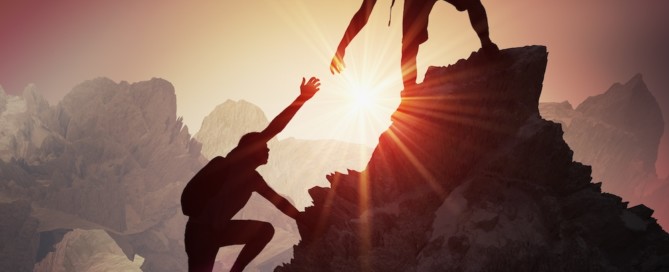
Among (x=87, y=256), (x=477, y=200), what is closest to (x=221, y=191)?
(x=477, y=200)

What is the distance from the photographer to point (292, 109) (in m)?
5.41

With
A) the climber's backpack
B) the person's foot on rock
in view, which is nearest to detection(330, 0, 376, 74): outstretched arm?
the person's foot on rock

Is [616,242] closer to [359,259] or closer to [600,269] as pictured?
[600,269]

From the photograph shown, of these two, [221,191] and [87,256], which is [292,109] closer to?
[221,191]

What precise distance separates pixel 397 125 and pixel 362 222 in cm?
194

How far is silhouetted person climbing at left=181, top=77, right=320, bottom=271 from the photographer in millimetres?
5375

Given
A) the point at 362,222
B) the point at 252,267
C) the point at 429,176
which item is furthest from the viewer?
the point at 252,267

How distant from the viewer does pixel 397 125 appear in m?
7.18

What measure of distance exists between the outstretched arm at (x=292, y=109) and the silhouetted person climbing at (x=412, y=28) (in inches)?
50.2

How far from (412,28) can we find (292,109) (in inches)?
123

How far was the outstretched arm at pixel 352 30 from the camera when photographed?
6.52 metres

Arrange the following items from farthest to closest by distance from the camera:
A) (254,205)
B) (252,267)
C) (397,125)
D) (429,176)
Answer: (254,205)
(252,267)
(397,125)
(429,176)

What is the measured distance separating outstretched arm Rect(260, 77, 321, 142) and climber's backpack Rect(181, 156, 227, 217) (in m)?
0.81

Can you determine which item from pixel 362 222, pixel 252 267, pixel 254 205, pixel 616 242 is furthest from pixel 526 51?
pixel 254 205
